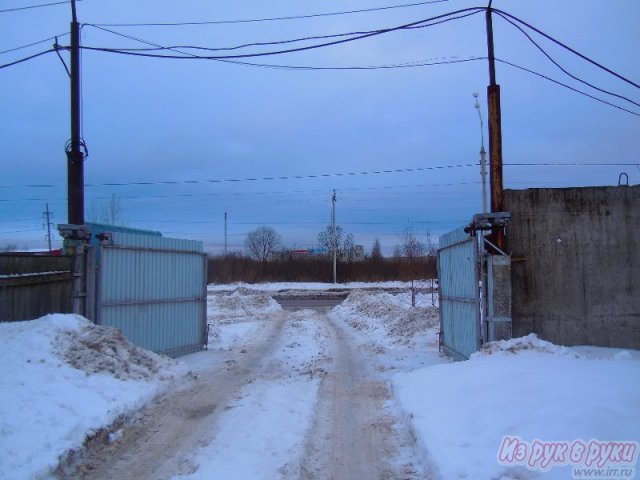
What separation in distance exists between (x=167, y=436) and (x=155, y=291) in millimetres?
6229

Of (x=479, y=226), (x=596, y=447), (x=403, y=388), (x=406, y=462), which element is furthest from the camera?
(x=479, y=226)

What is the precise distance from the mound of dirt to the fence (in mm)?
1719

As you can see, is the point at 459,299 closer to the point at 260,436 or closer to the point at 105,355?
the point at 260,436

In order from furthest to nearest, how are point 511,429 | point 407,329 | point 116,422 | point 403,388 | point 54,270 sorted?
point 407,329 < point 54,270 < point 403,388 < point 116,422 < point 511,429

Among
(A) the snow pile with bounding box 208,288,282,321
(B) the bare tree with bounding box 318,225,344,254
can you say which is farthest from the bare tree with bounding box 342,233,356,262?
(A) the snow pile with bounding box 208,288,282,321

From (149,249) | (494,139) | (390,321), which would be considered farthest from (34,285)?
(390,321)

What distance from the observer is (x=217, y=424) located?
291 inches

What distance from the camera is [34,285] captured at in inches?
419

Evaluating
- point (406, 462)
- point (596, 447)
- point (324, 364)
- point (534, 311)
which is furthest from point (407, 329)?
point (596, 447)

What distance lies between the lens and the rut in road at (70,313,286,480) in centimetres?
579

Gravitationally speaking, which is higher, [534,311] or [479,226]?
[479,226]

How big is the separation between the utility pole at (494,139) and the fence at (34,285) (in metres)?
8.25

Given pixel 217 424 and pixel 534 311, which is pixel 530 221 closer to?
pixel 534 311

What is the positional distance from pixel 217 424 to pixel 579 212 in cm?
737
